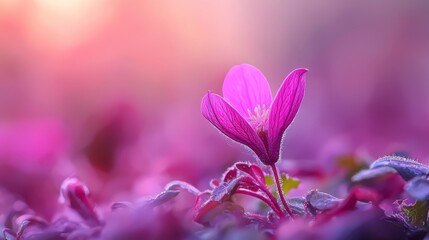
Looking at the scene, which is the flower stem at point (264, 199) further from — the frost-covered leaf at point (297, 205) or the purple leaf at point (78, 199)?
the purple leaf at point (78, 199)

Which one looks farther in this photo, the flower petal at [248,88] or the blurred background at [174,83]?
the blurred background at [174,83]

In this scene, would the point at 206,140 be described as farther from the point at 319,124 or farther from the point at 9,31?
the point at 9,31

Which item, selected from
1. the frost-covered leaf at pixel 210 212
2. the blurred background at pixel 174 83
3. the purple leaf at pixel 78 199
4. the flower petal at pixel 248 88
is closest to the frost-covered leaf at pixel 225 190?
the frost-covered leaf at pixel 210 212

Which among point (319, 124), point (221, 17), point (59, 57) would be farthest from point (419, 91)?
point (221, 17)

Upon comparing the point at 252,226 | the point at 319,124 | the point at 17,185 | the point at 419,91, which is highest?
the point at 419,91

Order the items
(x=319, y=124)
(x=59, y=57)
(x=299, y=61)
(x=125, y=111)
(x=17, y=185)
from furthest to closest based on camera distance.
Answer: (x=299, y=61) → (x=59, y=57) → (x=319, y=124) → (x=125, y=111) → (x=17, y=185)
